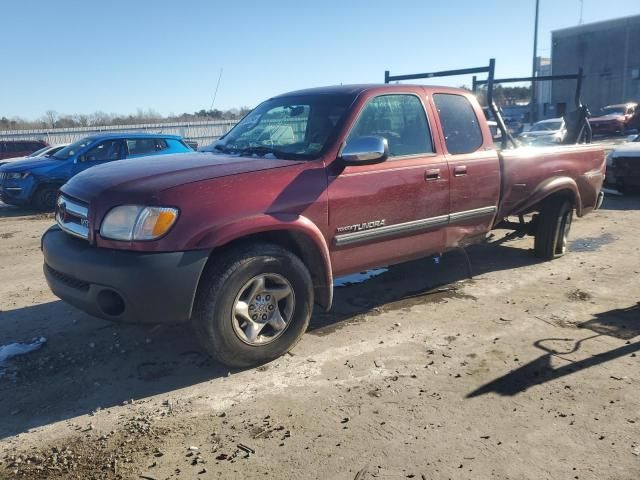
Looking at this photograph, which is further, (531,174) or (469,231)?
(531,174)

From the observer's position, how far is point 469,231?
5.20 metres

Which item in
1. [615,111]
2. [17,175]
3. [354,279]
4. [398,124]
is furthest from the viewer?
[615,111]

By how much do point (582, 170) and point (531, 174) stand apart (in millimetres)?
1088

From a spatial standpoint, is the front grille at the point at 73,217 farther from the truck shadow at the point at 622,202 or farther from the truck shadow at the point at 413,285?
the truck shadow at the point at 622,202

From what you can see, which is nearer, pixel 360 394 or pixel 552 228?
pixel 360 394

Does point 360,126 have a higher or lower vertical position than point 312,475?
higher

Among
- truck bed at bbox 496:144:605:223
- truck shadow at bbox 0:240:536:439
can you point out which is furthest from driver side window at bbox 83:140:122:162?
truck bed at bbox 496:144:605:223

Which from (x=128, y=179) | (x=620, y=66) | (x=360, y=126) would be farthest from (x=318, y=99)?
(x=620, y=66)

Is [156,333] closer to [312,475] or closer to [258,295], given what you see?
[258,295]

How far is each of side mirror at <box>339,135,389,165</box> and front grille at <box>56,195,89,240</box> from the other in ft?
5.98

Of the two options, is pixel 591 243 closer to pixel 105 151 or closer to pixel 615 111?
pixel 105 151

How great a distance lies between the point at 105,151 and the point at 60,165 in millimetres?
958

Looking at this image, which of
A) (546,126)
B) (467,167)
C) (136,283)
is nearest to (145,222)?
(136,283)

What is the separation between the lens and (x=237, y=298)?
3.59m
